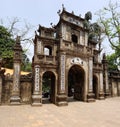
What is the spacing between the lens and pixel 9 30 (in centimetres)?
2800

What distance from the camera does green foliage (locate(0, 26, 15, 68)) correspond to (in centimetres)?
2436

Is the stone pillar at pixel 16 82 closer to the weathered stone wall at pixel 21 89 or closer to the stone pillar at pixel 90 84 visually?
the weathered stone wall at pixel 21 89

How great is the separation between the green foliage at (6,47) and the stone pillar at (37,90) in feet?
35.3

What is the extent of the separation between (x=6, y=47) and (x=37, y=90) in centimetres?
1316

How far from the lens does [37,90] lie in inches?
586

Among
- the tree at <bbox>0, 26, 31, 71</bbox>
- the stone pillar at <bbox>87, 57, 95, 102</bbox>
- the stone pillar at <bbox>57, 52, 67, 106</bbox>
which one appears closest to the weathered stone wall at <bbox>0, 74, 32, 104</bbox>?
the stone pillar at <bbox>57, 52, 67, 106</bbox>

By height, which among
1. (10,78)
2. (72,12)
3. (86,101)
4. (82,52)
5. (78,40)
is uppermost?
(72,12)

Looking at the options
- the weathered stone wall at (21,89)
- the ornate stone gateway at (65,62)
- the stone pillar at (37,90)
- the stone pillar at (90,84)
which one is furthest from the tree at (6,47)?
the stone pillar at (90,84)

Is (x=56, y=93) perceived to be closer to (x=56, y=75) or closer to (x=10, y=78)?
(x=56, y=75)

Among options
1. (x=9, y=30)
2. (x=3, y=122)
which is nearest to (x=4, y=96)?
(x=3, y=122)

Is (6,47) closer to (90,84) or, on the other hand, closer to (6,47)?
(6,47)

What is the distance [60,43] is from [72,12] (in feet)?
15.6

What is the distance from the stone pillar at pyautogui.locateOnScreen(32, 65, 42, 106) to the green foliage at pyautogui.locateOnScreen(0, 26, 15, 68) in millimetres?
10751

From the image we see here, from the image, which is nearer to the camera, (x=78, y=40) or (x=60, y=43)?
(x=60, y=43)
